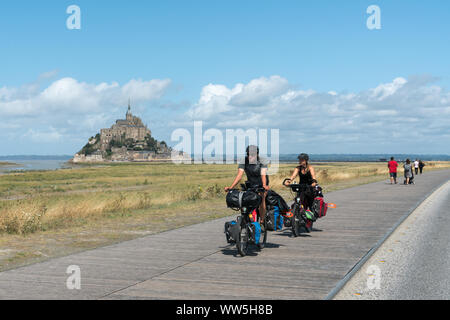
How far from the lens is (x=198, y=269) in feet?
25.0

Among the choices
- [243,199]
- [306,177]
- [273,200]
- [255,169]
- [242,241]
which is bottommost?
[242,241]

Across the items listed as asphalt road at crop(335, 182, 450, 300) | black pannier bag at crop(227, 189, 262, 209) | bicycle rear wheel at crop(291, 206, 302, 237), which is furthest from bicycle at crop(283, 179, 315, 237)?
black pannier bag at crop(227, 189, 262, 209)

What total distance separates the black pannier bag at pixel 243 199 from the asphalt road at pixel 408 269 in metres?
2.08

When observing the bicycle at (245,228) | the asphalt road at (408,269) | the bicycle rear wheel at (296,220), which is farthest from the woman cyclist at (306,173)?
the bicycle at (245,228)

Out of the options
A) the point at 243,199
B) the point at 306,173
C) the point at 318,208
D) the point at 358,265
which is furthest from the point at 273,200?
the point at 358,265

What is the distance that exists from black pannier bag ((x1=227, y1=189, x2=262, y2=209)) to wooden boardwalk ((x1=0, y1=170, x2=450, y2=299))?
0.91 m

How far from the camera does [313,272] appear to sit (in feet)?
24.5

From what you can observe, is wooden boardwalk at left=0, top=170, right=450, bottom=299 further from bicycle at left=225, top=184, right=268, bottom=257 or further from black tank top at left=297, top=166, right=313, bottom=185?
black tank top at left=297, top=166, right=313, bottom=185

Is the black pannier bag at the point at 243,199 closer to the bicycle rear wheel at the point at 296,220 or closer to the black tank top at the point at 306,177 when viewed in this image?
the bicycle rear wheel at the point at 296,220

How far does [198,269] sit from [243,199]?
5.24 ft

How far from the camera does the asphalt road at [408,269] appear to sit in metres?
6.34

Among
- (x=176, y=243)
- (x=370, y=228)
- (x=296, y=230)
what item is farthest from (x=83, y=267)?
(x=370, y=228)

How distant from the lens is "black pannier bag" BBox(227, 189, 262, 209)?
8.67 meters

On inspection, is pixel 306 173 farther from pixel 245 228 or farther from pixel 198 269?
pixel 198 269
